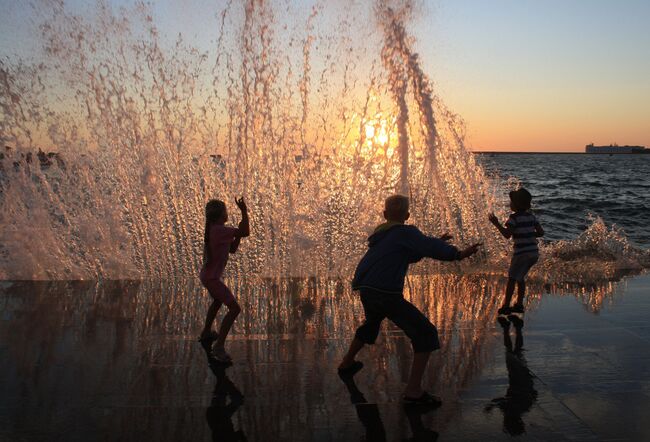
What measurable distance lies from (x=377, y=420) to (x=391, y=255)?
3.23 ft

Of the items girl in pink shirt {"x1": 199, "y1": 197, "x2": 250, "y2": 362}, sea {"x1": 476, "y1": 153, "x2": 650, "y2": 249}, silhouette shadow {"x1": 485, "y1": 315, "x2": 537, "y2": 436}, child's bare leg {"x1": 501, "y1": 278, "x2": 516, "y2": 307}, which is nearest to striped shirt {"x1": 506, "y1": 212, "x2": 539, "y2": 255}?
child's bare leg {"x1": 501, "y1": 278, "x2": 516, "y2": 307}

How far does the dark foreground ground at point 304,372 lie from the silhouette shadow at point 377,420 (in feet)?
0.04

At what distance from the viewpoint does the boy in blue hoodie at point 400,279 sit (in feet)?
12.8

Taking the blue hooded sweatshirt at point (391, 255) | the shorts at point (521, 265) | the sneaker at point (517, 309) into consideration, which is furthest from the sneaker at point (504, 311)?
the blue hooded sweatshirt at point (391, 255)

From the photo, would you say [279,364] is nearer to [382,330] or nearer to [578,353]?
[382,330]

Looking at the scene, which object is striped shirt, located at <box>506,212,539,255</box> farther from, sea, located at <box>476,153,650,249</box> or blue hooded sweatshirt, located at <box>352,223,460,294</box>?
sea, located at <box>476,153,650,249</box>

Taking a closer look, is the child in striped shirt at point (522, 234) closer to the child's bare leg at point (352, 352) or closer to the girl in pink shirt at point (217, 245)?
the child's bare leg at point (352, 352)

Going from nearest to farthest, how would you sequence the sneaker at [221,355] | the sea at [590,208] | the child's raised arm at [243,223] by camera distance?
the sneaker at [221,355]
the child's raised arm at [243,223]
the sea at [590,208]

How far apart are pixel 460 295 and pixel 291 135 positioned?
4.95 m

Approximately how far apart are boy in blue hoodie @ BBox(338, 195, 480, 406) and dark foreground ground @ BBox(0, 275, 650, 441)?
0.25 meters

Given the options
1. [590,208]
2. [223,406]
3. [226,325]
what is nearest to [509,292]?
[226,325]

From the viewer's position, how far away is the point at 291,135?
36.1 feet

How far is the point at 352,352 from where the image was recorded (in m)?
4.41

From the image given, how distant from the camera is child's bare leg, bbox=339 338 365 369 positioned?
440 centimetres
